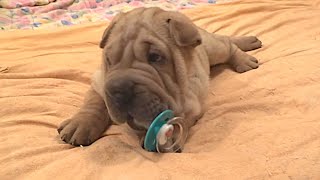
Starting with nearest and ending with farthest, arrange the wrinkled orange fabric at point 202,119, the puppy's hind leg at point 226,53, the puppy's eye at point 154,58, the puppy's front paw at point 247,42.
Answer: the wrinkled orange fabric at point 202,119 < the puppy's eye at point 154,58 < the puppy's hind leg at point 226,53 < the puppy's front paw at point 247,42

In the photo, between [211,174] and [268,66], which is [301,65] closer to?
[268,66]

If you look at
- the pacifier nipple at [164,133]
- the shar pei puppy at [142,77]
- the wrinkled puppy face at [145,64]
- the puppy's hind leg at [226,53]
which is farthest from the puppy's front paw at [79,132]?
the puppy's hind leg at [226,53]

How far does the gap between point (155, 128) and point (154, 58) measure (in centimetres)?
19

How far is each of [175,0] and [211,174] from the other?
6.06ft

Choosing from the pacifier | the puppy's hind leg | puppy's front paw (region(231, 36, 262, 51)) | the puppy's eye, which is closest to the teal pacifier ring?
the pacifier

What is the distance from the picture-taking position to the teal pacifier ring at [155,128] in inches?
45.4

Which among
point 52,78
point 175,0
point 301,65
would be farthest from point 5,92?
point 175,0

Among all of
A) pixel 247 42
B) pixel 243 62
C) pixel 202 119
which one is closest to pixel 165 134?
pixel 202 119

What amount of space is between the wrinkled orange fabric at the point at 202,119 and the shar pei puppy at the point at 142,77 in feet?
0.18

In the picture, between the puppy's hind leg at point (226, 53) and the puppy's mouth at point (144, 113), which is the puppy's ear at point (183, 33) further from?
the puppy's hind leg at point (226, 53)

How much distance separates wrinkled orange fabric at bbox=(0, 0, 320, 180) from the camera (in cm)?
111

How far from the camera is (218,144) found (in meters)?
1.26

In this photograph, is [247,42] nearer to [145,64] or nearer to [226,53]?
[226,53]

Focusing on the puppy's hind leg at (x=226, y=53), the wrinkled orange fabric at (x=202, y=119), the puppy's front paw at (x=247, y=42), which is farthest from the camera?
the puppy's front paw at (x=247, y=42)
